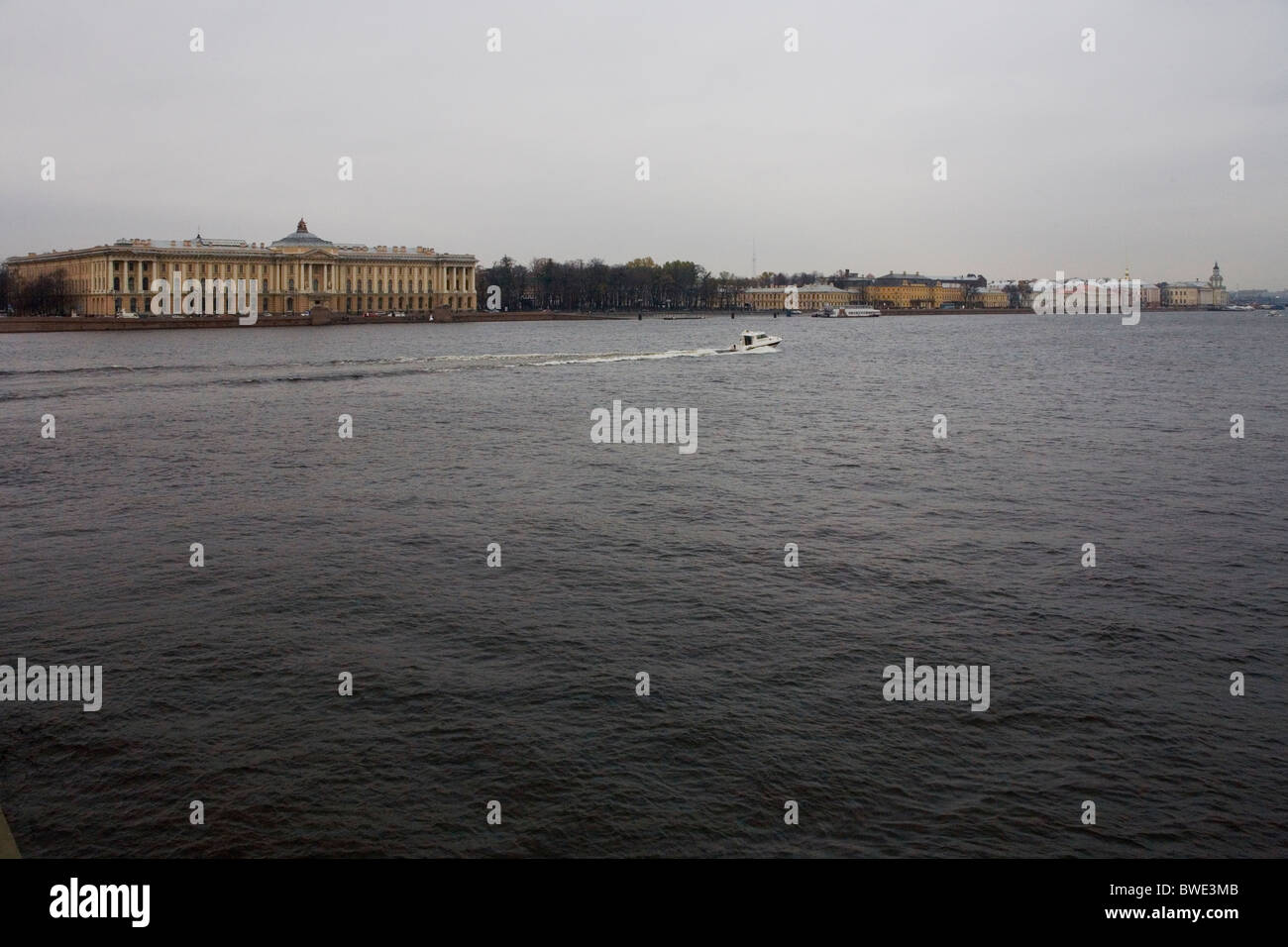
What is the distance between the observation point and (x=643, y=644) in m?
8.64

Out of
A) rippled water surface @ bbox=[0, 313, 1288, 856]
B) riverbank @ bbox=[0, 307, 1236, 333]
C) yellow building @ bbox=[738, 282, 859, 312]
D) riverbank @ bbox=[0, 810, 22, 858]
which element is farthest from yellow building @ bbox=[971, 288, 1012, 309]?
riverbank @ bbox=[0, 810, 22, 858]

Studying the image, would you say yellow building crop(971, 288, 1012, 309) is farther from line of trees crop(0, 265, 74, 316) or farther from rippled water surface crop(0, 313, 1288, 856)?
rippled water surface crop(0, 313, 1288, 856)

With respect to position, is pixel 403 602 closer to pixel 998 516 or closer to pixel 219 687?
pixel 219 687

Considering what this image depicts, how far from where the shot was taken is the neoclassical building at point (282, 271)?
8800 cm

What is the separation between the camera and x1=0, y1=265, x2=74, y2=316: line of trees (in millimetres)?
88250

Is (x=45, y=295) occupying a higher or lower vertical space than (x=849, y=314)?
lower

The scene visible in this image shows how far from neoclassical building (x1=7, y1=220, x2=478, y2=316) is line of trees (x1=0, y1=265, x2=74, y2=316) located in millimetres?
1101

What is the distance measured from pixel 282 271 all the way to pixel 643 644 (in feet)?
320

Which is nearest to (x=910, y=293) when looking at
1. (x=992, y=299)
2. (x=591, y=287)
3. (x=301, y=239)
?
(x=992, y=299)

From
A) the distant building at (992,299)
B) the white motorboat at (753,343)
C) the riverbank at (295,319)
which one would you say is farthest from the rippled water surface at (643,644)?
the distant building at (992,299)

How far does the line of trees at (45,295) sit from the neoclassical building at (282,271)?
1.10 metres

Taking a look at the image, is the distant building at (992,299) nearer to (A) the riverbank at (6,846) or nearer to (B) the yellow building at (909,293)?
(B) the yellow building at (909,293)

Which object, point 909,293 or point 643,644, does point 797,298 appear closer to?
point 909,293

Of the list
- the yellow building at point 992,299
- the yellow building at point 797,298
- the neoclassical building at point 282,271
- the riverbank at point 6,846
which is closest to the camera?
the riverbank at point 6,846
